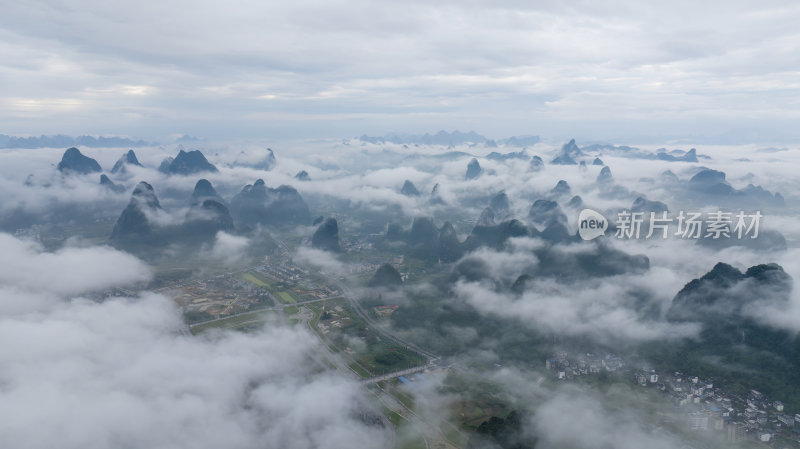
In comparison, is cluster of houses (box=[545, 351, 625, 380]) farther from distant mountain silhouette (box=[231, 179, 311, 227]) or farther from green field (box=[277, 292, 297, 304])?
distant mountain silhouette (box=[231, 179, 311, 227])

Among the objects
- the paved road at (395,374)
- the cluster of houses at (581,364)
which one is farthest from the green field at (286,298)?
the cluster of houses at (581,364)

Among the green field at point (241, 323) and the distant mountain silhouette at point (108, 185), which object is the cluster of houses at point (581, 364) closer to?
the green field at point (241, 323)

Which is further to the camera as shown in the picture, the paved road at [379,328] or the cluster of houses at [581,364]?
the paved road at [379,328]

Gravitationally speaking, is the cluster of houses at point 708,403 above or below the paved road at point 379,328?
above

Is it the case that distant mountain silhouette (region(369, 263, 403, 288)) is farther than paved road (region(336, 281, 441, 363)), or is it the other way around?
distant mountain silhouette (region(369, 263, 403, 288))

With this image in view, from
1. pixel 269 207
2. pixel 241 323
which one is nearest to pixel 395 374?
pixel 241 323

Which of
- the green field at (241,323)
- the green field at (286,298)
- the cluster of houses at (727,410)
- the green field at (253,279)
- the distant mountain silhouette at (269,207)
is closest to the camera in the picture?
the cluster of houses at (727,410)

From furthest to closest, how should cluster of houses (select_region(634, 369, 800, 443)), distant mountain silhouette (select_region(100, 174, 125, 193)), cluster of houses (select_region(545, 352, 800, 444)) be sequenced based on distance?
distant mountain silhouette (select_region(100, 174, 125, 193)) < cluster of houses (select_region(545, 352, 800, 444)) < cluster of houses (select_region(634, 369, 800, 443))

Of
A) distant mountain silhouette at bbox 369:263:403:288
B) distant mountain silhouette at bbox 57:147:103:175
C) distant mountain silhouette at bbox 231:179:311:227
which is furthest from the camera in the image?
distant mountain silhouette at bbox 57:147:103:175

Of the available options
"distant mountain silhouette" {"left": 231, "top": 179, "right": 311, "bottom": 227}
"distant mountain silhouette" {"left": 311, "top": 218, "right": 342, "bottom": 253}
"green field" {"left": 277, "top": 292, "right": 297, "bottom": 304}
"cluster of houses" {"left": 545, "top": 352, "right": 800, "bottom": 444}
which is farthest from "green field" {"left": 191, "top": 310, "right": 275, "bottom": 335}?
"distant mountain silhouette" {"left": 231, "top": 179, "right": 311, "bottom": 227}

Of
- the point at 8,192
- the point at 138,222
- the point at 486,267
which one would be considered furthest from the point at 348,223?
the point at 8,192

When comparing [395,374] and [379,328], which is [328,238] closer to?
[379,328]

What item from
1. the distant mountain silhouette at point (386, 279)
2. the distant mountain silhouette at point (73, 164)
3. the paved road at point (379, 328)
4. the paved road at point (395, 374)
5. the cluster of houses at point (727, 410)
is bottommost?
the paved road at point (395, 374)
